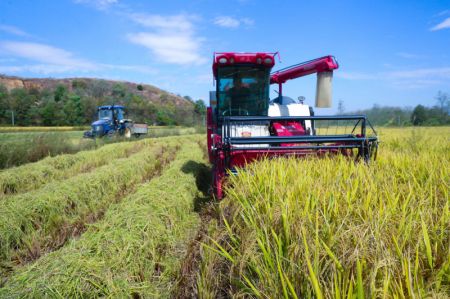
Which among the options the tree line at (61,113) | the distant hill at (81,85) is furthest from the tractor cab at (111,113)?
the distant hill at (81,85)

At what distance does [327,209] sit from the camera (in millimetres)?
2049

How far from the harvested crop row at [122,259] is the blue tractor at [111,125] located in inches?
607

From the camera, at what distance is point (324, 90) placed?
16.5 ft

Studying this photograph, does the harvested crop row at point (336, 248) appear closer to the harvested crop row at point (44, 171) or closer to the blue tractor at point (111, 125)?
the harvested crop row at point (44, 171)

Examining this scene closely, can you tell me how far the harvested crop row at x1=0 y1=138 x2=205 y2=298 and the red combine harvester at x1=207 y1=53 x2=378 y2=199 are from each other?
951 mm

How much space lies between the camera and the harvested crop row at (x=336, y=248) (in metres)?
1.34

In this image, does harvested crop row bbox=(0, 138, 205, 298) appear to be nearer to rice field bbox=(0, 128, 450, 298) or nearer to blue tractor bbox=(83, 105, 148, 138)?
rice field bbox=(0, 128, 450, 298)

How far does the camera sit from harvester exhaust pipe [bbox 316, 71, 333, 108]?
16.2 ft

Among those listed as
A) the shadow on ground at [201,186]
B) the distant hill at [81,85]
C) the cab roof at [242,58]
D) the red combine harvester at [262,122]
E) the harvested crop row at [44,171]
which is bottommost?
the shadow on ground at [201,186]

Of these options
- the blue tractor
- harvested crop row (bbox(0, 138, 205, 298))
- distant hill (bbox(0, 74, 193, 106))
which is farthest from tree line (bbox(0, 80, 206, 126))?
harvested crop row (bbox(0, 138, 205, 298))

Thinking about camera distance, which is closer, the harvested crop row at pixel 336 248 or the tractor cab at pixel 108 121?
the harvested crop row at pixel 336 248

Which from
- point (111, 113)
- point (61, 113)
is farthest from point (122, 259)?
point (61, 113)

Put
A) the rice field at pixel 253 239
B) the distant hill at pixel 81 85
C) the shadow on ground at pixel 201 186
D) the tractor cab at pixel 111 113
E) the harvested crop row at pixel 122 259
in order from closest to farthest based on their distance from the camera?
the rice field at pixel 253 239 → the harvested crop row at pixel 122 259 → the shadow on ground at pixel 201 186 → the tractor cab at pixel 111 113 → the distant hill at pixel 81 85

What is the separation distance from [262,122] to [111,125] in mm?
15082
